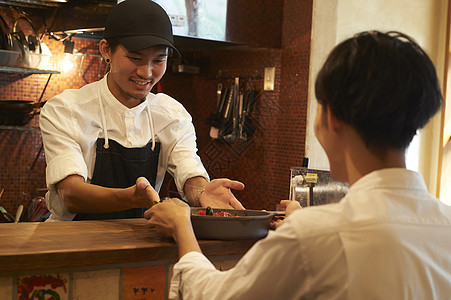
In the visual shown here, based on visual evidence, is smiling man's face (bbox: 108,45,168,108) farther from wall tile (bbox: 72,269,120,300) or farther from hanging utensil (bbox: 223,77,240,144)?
hanging utensil (bbox: 223,77,240,144)

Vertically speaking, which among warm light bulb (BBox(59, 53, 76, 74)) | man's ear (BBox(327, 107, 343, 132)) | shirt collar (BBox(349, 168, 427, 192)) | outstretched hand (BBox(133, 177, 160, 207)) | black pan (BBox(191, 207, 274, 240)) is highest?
warm light bulb (BBox(59, 53, 76, 74))

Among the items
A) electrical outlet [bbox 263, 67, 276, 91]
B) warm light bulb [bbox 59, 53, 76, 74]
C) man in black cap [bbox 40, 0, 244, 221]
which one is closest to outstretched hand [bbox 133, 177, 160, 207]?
man in black cap [bbox 40, 0, 244, 221]

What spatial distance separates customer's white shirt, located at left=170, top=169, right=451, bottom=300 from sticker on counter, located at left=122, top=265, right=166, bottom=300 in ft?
1.66

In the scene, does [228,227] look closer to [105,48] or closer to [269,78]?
[105,48]

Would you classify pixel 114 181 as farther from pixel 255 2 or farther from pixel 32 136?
pixel 255 2

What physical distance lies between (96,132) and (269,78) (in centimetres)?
181

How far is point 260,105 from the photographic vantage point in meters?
3.97

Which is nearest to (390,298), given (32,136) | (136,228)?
(136,228)

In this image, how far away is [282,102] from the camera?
151 inches

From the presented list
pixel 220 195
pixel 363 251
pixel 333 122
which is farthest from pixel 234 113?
pixel 363 251

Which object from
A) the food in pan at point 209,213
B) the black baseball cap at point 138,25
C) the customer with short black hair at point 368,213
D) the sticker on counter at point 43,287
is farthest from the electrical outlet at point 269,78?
the customer with short black hair at point 368,213

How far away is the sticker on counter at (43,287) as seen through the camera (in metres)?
1.42

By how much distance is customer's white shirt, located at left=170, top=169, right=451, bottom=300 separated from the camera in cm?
101

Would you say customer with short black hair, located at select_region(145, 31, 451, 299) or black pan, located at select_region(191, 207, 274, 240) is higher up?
customer with short black hair, located at select_region(145, 31, 451, 299)
